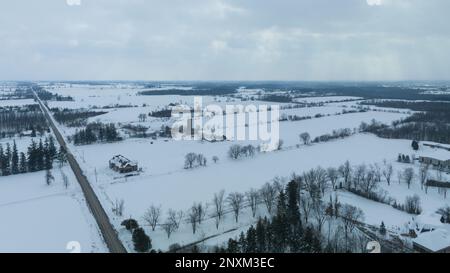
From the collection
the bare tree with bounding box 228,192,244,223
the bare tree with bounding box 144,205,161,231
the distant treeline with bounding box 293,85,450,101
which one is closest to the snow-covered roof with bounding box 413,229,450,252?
the bare tree with bounding box 228,192,244,223

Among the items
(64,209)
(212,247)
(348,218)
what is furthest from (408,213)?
(64,209)

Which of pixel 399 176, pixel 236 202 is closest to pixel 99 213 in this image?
pixel 236 202

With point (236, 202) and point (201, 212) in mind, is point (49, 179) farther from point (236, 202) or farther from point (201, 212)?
point (236, 202)

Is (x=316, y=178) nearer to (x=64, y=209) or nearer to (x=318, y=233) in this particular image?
(x=318, y=233)

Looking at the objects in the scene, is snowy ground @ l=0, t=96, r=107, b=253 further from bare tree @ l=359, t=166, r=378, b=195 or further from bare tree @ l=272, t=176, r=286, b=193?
bare tree @ l=359, t=166, r=378, b=195

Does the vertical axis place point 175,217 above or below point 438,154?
below

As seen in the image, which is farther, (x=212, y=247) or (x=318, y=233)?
(x=318, y=233)

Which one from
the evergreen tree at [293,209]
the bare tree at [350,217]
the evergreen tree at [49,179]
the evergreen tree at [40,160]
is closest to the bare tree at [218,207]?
the evergreen tree at [293,209]
